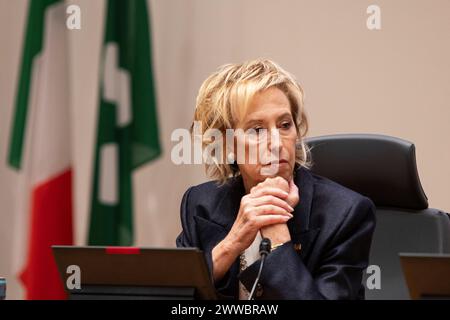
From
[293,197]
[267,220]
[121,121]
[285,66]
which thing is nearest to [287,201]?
[293,197]

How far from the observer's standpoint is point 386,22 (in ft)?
11.0

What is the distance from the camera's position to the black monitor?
1.47 m

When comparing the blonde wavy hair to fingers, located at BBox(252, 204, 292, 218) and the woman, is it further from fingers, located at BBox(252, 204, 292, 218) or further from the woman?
fingers, located at BBox(252, 204, 292, 218)

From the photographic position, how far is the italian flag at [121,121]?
3.13m

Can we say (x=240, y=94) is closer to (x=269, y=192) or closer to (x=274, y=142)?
(x=274, y=142)

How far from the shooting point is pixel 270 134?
6.39ft

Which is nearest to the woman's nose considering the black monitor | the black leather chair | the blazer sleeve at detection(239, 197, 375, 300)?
the blazer sleeve at detection(239, 197, 375, 300)

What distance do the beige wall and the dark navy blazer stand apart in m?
1.33

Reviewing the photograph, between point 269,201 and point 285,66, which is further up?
point 285,66

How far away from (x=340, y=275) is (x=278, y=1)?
76.0 inches

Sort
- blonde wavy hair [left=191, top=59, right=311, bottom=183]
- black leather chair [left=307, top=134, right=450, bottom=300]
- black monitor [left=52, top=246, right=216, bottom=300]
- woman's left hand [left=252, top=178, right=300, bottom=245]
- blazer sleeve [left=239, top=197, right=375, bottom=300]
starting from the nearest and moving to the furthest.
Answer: black monitor [left=52, top=246, right=216, bottom=300] < blazer sleeve [left=239, top=197, right=375, bottom=300] < woman's left hand [left=252, top=178, right=300, bottom=245] < blonde wavy hair [left=191, top=59, right=311, bottom=183] < black leather chair [left=307, top=134, right=450, bottom=300]

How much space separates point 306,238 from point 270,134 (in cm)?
28

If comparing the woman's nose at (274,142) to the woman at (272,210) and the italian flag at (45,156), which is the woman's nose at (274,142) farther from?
the italian flag at (45,156)
